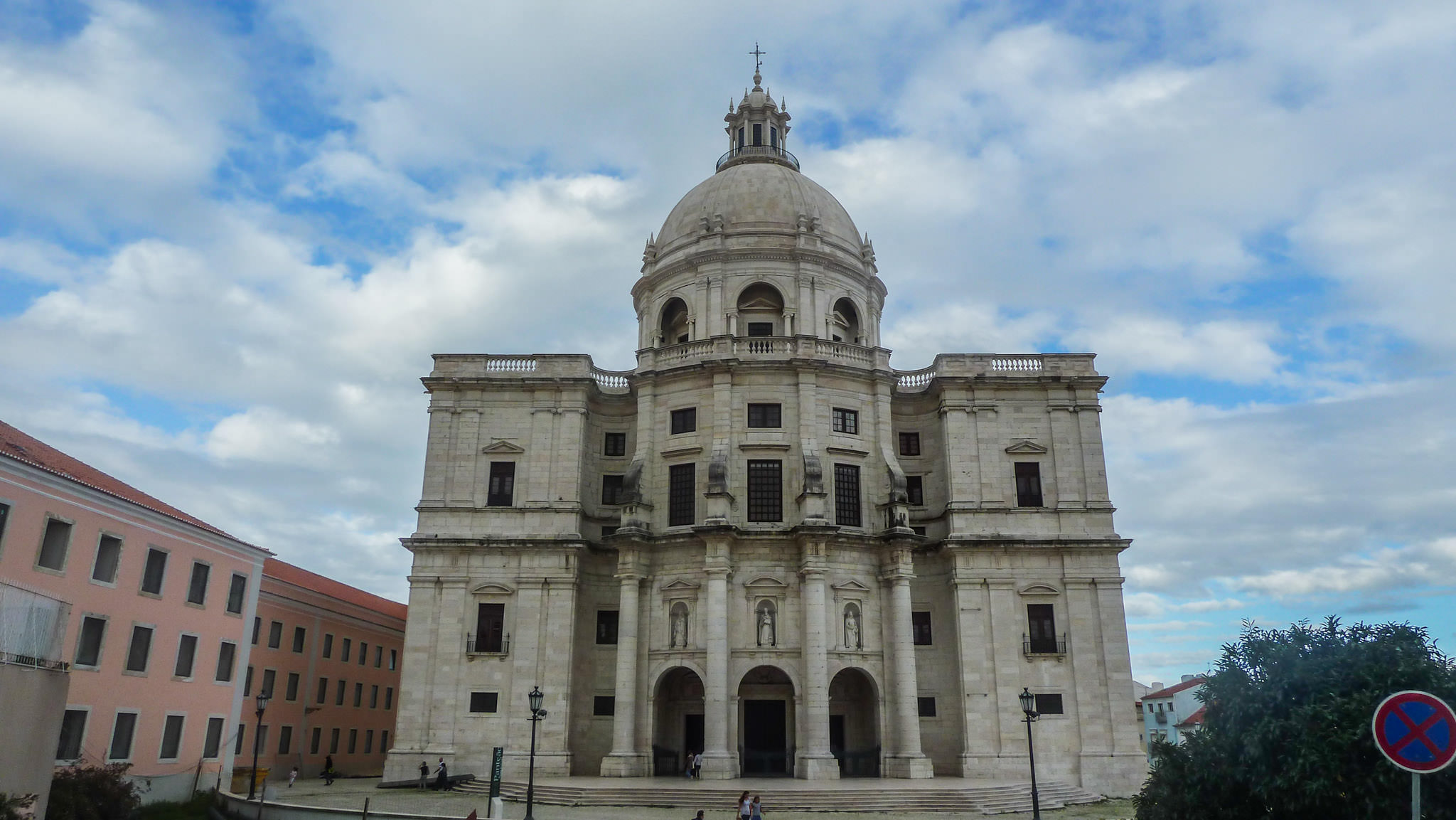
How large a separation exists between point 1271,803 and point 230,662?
33.1 metres

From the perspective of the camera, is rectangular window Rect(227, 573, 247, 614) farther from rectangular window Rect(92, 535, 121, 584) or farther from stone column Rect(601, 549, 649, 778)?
stone column Rect(601, 549, 649, 778)

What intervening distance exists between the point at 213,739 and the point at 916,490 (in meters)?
29.1

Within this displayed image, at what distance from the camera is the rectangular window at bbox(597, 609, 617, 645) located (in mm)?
40156

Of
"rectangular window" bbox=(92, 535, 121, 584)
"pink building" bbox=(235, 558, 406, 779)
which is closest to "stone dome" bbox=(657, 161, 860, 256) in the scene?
"pink building" bbox=(235, 558, 406, 779)

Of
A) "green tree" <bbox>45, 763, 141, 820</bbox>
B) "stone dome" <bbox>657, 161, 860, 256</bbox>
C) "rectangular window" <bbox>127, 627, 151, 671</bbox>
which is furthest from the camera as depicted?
"stone dome" <bbox>657, 161, 860, 256</bbox>

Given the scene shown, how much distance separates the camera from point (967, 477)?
1567 inches

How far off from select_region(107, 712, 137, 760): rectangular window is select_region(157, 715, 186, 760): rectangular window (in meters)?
1.36

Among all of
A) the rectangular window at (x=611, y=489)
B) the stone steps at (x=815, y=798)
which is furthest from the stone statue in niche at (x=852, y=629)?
the rectangular window at (x=611, y=489)

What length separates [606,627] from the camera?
40.3 metres

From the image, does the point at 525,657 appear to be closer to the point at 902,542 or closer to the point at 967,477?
the point at 902,542

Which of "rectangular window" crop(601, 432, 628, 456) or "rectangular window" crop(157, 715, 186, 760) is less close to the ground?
"rectangular window" crop(601, 432, 628, 456)

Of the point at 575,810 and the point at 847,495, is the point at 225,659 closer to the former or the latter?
the point at 575,810

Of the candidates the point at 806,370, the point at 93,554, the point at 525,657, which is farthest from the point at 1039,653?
the point at 93,554

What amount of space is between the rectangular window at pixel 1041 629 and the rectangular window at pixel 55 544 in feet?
109
